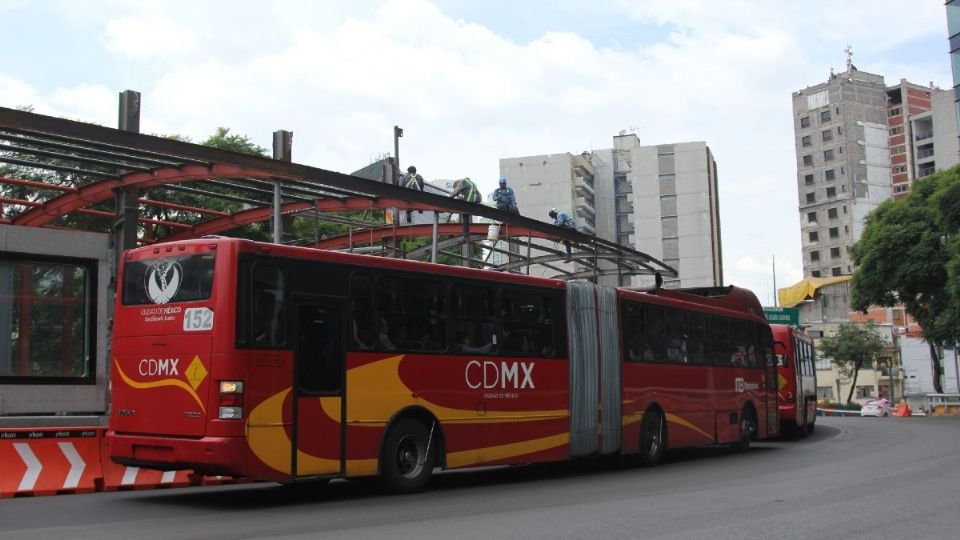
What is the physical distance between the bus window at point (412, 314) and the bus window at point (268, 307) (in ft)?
4.60

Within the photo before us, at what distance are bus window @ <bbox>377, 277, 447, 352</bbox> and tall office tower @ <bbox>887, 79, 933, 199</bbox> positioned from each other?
114422 mm

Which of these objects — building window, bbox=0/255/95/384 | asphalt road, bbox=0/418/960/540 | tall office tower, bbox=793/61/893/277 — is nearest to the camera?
asphalt road, bbox=0/418/960/540

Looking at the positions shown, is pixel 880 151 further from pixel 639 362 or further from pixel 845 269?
pixel 639 362

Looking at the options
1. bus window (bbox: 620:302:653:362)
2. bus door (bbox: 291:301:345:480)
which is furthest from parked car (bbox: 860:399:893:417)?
bus door (bbox: 291:301:345:480)

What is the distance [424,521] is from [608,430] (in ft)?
21.9

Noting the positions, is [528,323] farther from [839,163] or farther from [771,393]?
[839,163]

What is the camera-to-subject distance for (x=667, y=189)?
10975cm

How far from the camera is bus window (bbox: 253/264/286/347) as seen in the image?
10.3m

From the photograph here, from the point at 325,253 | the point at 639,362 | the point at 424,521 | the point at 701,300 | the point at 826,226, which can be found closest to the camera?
the point at 424,521

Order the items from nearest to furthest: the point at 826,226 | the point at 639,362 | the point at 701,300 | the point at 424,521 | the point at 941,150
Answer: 1. the point at 424,521
2. the point at 639,362
3. the point at 701,300
4. the point at 941,150
5. the point at 826,226

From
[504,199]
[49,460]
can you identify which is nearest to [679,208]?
[504,199]

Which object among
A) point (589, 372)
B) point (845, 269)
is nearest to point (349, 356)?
point (589, 372)

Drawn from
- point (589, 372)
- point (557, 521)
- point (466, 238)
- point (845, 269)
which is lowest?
point (557, 521)

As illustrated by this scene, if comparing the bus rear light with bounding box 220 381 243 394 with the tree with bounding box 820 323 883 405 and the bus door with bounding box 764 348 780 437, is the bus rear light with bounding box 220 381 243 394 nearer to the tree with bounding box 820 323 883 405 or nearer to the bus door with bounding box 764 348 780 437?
the bus door with bounding box 764 348 780 437
